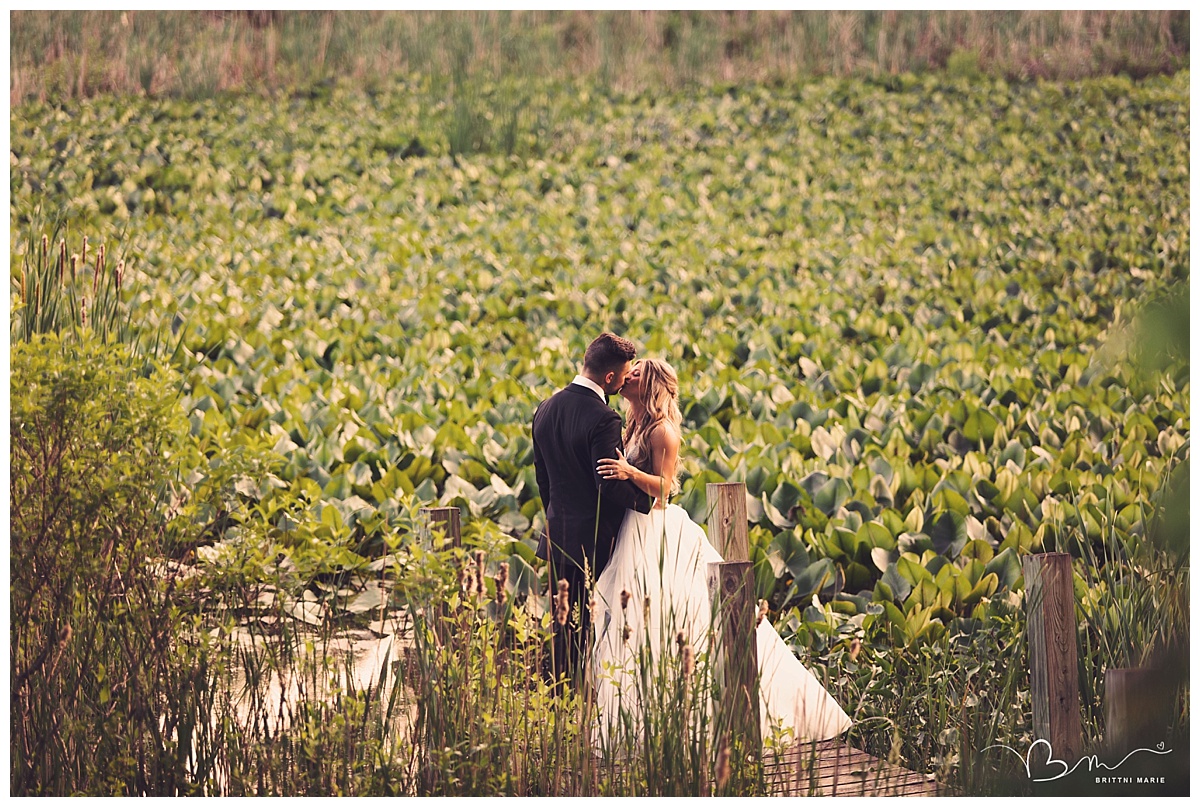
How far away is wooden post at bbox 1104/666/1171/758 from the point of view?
2527mm

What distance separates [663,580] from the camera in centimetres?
288

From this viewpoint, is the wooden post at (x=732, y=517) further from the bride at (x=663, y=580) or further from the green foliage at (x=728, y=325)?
the green foliage at (x=728, y=325)

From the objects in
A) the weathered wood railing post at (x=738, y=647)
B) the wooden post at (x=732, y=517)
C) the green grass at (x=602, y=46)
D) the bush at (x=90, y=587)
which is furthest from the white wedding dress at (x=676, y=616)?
the green grass at (x=602, y=46)

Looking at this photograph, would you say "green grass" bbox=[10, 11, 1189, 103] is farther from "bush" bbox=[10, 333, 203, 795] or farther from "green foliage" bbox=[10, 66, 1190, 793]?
"bush" bbox=[10, 333, 203, 795]

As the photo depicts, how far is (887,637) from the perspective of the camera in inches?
135

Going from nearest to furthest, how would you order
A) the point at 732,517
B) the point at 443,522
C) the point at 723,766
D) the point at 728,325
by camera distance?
the point at 723,766 < the point at 443,522 < the point at 732,517 < the point at 728,325

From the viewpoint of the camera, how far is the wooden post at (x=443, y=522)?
2.71m

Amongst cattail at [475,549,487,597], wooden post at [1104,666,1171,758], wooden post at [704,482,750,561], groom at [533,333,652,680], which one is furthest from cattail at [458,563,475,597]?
wooden post at [1104,666,1171,758]

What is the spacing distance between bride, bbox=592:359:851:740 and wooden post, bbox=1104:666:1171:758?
67cm

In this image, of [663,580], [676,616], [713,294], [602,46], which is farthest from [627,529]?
[602,46]

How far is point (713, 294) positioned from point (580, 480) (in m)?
5.15

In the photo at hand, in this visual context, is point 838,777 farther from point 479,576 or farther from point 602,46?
point 602,46

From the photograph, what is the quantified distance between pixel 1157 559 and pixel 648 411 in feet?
4.83
